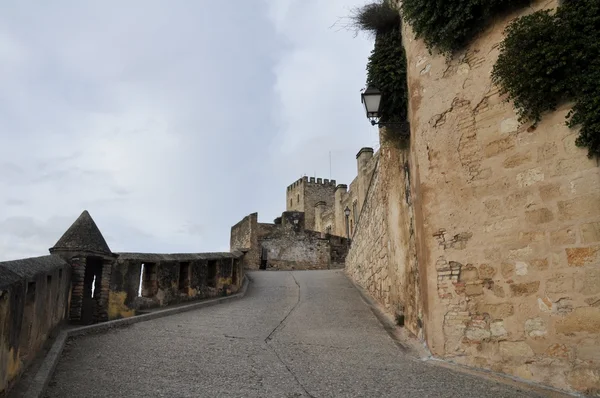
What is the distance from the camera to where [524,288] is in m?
5.16

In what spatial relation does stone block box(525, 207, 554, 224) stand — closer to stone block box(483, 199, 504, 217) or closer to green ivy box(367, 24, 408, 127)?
stone block box(483, 199, 504, 217)

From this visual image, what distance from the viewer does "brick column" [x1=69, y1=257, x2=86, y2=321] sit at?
7.20m

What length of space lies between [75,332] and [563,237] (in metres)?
6.29

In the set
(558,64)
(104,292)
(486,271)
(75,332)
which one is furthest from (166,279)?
(558,64)

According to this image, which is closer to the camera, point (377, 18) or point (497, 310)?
point (497, 310)

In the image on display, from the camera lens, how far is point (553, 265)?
4949mm

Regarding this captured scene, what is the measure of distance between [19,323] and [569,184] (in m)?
5.40

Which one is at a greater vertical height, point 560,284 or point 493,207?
point 493,207

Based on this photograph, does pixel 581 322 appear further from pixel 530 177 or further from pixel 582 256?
pixel 530 177

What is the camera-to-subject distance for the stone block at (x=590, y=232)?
465cm

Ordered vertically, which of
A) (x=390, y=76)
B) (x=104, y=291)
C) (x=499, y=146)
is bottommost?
(x=104, y=291)

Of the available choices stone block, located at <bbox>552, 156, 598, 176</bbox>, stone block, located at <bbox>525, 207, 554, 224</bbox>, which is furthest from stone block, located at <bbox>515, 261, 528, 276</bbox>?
stone block, located at <bbox>552, 156, 598, 176</bbox>

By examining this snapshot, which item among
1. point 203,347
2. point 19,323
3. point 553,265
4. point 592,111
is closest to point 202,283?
point 203,347

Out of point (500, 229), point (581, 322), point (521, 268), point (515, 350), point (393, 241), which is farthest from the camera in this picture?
point (393, 241)
